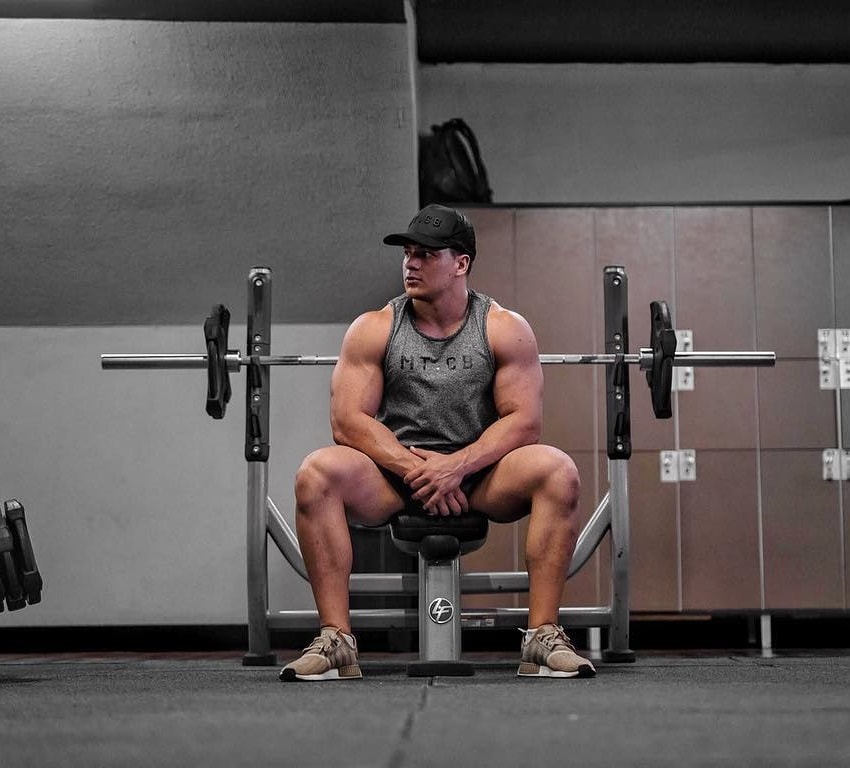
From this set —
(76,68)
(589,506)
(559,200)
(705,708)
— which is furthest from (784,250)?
(705,708)

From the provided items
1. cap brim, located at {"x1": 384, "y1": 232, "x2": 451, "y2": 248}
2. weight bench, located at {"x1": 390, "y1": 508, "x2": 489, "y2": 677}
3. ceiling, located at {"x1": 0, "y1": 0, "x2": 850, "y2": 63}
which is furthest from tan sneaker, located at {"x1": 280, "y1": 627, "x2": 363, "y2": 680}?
ceiling, located at {"x1": 0, "y1": 0, "x2": 850, "y2": 63}

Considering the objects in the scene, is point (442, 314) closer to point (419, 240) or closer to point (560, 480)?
point (419, 240)

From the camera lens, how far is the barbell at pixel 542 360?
3.04 meters

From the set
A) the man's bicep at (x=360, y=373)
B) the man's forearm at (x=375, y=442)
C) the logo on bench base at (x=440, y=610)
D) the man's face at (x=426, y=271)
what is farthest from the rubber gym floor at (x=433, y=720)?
the man's face at (x=426, y=271)

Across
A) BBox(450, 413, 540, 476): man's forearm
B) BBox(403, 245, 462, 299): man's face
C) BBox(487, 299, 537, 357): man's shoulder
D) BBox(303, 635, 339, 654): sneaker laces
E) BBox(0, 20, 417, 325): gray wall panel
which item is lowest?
BBox(303, 635, 339, 654): sneaker laces

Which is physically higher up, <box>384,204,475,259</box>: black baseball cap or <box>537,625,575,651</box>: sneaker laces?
<box>384,204,475,259</box>: black baseball cap

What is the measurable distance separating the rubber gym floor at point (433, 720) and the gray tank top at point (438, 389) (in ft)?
1.89

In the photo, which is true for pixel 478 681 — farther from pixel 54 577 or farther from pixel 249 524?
pixel 54 577

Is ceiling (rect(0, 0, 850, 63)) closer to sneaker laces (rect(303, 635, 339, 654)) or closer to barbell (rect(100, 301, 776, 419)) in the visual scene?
barbell (rect(100, 301, 776, 419))

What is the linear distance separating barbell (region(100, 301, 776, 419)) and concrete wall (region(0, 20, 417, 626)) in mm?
1301

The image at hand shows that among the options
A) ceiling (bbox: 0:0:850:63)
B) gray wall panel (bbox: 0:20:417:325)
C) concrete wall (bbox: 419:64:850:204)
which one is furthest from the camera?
concrete wall (bbox: 419:64:850:204)

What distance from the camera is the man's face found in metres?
2.92

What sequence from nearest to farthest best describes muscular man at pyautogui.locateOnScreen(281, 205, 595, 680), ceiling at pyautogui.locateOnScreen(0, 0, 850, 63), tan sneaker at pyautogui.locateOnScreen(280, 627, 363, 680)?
tan sneaker at pyautogui.locateOnScreen(280, 627, 363, 680) → muscular man at pyautogui.locateOnScreen(281, 205, 595, 680) → ceiling at pyautogui.locateOnScreen(0, 0, 850, 63)

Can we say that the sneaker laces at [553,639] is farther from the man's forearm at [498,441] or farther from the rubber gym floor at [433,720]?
the man's forearm at [498,441]
